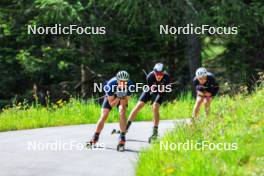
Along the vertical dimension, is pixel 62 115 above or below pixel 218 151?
above

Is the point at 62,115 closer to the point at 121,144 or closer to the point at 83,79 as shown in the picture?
the point at 121,144

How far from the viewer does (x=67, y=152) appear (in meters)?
A: 12.2

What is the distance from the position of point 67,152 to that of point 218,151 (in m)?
3.78

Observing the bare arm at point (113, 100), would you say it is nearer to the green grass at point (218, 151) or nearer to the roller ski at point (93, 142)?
the roller ski at point (93, 142)

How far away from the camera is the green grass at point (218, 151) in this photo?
8734mm

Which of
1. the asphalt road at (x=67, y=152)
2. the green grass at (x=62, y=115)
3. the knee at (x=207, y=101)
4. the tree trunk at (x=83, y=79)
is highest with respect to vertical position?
the tree trunk at (x=83, y=79)

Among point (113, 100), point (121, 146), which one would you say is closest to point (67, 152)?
point (121, 146)

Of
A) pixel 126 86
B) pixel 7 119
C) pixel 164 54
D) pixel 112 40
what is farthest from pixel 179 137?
pixel 164 54

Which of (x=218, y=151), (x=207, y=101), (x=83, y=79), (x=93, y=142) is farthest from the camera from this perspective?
(x=83, y=79)

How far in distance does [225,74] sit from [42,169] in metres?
14.1

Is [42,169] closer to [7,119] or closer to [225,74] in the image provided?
[7,119]

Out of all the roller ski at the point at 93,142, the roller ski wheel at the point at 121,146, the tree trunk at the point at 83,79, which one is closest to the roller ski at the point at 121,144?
the roller ski wheel at the point at 121,146

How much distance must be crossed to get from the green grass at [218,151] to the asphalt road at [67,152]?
0.64 m

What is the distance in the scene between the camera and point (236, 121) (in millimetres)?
11266
